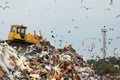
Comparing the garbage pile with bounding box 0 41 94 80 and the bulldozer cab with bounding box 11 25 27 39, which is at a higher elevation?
the bulldozer cab with bounding box 11 25 27 39

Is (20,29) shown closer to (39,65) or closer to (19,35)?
(19,35)

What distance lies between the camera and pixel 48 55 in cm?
1614

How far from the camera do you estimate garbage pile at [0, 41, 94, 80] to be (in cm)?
1166

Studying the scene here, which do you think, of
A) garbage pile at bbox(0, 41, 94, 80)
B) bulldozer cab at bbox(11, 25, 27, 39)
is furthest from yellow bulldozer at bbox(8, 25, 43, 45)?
garbage pile at bbox(0, 41, 94, 80)

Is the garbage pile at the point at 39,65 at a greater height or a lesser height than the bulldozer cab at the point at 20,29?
lesser

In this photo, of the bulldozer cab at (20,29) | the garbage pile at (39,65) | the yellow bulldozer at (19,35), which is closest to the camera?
the garbage pile at (39,65)

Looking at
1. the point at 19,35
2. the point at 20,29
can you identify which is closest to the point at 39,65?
the point at 19,35

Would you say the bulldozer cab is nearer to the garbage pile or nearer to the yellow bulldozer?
the yellow bulldozer

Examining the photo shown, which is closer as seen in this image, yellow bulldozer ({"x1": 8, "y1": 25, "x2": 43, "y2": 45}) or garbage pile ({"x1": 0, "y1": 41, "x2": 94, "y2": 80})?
garbage pile ({"x1": 0, "y1": 41, "x2": 94, "y2": 80})

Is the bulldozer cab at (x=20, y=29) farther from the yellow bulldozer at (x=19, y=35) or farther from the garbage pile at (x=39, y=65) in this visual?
the garbage pile at (x=39, y=65)

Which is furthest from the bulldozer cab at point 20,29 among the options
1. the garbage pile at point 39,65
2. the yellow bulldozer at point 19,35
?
the garbage pile at point 39,65

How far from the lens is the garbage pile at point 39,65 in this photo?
1166cm

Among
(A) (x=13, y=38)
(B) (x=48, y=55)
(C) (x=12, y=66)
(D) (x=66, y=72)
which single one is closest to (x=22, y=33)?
(A) (x=13, y=38)

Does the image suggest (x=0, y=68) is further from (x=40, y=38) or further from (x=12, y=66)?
(x=40, y=38)
